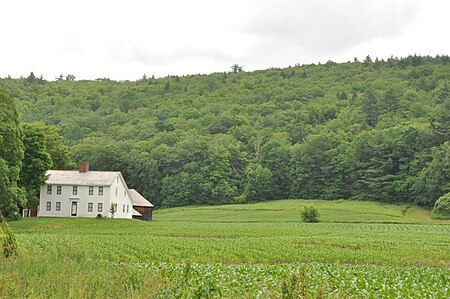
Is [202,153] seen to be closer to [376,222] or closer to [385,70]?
[376,222]

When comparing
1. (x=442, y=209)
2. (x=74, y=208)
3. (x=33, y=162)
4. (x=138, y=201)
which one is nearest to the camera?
(x=33, y=162)

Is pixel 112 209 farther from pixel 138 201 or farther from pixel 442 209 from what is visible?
pixel 442 209

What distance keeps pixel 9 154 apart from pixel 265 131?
99.4 metres

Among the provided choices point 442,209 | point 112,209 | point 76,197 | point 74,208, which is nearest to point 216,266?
point 112,209

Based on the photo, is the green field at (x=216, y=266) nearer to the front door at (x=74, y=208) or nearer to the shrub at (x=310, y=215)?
the front door at (x=74, y=208)

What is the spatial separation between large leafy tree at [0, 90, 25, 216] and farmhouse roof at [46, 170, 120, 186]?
59.6ft

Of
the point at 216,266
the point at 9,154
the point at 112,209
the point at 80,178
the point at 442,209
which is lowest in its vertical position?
the point at 112,209

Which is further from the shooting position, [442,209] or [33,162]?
[442,209]

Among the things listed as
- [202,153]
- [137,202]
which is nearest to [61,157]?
[137,202]

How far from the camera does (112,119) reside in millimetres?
154000

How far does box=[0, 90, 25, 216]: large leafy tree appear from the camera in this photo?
50250 mm

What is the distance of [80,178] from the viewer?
243ft

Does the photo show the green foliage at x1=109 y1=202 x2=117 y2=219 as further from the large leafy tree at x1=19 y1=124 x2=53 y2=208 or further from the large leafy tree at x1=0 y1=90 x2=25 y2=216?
the large leafy tree at x1=0 y1=90 x2=25 y2=216

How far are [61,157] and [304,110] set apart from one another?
89263 millimetres
